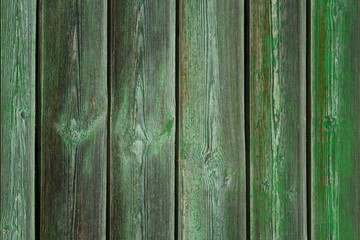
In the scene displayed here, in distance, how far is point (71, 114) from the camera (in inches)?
46.0

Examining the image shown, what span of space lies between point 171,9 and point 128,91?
11.7 inches

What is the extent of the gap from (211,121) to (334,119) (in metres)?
0.41

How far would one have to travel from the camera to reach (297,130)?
4.00 ft

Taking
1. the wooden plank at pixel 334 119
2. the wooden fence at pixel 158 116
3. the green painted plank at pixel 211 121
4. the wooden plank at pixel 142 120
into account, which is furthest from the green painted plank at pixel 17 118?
the wooden plank at pixel 334 119

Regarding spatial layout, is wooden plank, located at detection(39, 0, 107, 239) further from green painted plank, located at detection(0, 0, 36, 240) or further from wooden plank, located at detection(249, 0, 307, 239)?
wooden plank, located at detection(249, 0, 307, 239)

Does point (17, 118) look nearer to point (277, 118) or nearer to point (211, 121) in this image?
point (211, 121)

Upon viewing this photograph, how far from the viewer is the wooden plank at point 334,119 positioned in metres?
1.23

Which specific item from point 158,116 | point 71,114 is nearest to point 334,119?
point 158,116

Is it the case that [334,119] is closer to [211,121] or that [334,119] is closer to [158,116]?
[211,121]

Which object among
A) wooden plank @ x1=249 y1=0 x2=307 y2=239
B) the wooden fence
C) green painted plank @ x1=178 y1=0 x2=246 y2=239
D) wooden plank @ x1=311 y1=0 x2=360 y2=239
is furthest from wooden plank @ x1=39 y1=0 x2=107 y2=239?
wooden plank @ x1=311 y1=0 x2=360 y2=239

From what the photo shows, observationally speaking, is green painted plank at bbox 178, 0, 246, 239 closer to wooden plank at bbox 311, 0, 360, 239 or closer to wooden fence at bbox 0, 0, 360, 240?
wooden fence at bbox 0, 0, 360, 240

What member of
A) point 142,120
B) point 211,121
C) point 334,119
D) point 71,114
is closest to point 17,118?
point 71,114

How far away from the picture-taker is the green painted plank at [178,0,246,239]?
1186 millimetres

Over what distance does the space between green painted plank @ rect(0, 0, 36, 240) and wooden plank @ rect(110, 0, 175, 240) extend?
0.84 ft
